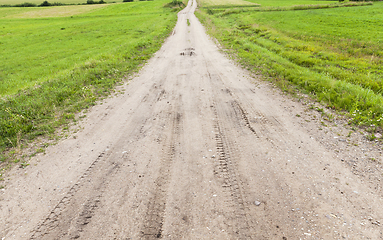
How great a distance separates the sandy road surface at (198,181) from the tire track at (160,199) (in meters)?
0.02

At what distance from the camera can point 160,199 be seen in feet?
14.4

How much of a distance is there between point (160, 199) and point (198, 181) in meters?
1.03

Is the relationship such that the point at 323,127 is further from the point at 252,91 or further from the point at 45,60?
the point at 45,60

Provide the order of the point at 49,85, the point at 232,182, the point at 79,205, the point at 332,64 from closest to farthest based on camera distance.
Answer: the point at 79,205 → the point at 232,182 → the point at 49,85 → the point at 332,64

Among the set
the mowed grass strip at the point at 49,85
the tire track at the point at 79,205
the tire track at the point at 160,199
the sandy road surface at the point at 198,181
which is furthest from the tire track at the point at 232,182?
the mowed grass strip at the point at 49,85

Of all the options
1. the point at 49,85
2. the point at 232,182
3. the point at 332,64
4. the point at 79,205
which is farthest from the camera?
the point at 332,64

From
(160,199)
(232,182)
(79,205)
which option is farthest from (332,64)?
(79,205)

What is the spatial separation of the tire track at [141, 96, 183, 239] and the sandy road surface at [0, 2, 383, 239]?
0.02 metres

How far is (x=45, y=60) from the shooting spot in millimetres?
20672

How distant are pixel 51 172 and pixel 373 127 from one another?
10491mm

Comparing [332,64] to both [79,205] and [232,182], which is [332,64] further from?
[79,205]

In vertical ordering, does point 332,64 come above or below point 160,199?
above

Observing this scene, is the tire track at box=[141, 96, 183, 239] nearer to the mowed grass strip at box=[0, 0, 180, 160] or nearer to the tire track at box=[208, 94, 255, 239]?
the tire track at box=[208, 94, 255, 239]

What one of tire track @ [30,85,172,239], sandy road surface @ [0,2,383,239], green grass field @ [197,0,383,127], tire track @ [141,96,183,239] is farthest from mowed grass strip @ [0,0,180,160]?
green grass field @ [197,0,383,127]
